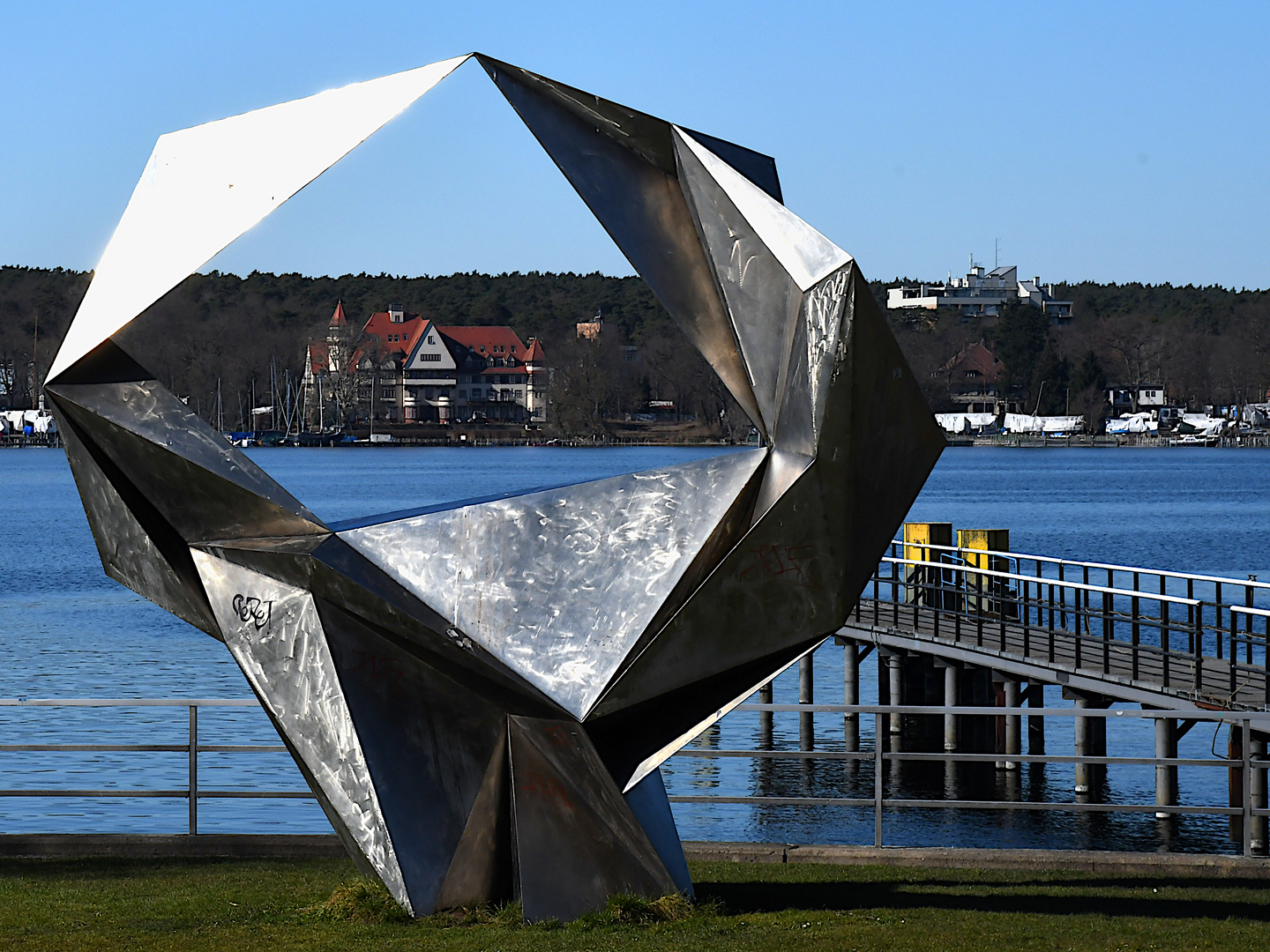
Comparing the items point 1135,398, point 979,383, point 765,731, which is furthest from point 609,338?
point 1135,398

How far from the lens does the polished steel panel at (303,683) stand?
23.7 feet

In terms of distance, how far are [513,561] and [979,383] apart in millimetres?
141343

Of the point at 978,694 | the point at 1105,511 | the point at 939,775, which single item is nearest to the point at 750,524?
the point at 978,694

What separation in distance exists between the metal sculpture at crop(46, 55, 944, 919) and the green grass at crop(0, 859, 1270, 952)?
0.24 meters

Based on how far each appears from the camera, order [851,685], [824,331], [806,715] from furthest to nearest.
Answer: [806,715]
[851,685]
[824,331]

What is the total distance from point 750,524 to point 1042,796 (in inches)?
639

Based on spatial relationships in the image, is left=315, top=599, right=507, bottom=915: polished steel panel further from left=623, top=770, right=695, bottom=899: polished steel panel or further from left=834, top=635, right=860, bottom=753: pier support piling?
Result: left=834, top=635, right=860, bottom=753: pier support piling

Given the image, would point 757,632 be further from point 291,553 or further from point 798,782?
point 798,782

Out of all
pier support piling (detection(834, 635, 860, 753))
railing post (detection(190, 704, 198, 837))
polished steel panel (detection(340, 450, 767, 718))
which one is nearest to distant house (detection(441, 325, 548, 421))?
pier support piling (detection(834, 635, 860, 753))

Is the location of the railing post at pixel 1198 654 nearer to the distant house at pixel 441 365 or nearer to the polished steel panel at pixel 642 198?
the polished steel panel at pixel 642 198

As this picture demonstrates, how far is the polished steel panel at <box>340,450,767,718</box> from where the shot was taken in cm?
715

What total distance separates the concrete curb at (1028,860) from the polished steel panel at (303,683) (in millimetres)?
2650

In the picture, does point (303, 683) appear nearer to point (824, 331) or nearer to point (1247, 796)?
point (824, 331)

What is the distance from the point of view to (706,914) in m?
7.36
